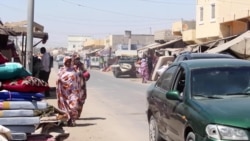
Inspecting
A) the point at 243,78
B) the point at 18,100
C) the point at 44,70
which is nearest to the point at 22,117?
the point at 18,100

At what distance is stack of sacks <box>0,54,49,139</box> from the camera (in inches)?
215

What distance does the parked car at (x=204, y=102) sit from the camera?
5633mm

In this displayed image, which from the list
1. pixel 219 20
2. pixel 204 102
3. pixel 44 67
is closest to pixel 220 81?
pixel 204 102

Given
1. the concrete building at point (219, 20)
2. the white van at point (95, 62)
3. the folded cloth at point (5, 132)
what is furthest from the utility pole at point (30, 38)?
the white van at point (95, 62)

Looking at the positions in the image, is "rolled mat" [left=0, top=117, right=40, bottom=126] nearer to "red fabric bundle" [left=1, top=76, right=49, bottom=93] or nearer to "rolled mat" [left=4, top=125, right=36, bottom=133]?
"rolled mat" [left=4, top=125, right=36, bottom=133]

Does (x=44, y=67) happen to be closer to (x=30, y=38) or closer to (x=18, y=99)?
(x=30, y=38)

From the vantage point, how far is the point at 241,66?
7.29 metres

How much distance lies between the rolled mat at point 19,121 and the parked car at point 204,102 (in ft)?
5.95

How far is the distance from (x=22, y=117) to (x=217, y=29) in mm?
29046

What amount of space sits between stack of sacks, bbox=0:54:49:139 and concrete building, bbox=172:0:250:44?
73.4ft

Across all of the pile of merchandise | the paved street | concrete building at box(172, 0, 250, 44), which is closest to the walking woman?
concrete building at box(172, 0, 250, 44)

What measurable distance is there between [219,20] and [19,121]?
92.9 ft

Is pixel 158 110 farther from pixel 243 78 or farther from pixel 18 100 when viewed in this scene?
pixel 18 100

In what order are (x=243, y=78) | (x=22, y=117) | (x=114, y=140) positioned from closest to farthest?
1. (x=22, y=117)
2. (x=243, y=78)
3. (x=114, y=140)
